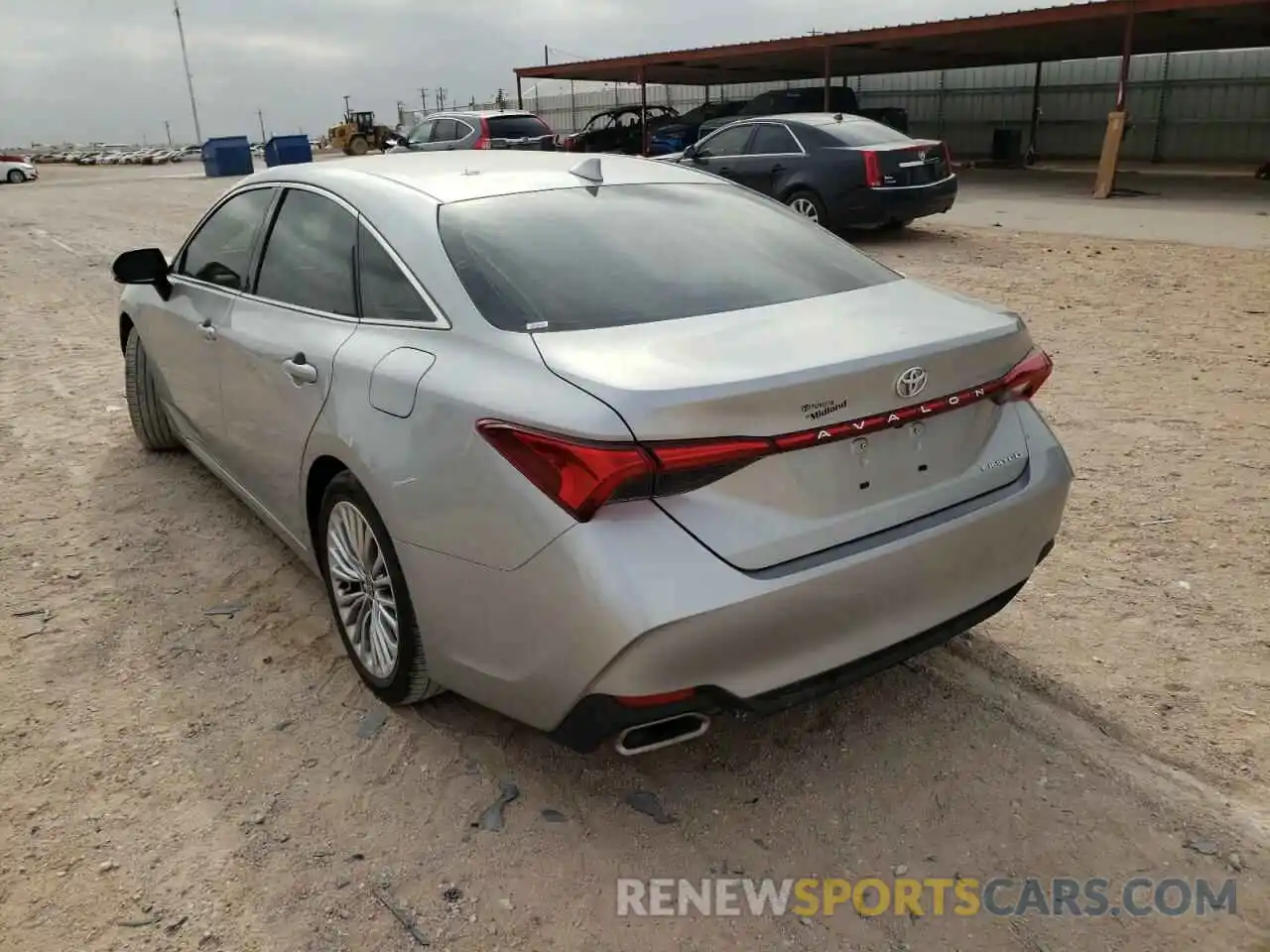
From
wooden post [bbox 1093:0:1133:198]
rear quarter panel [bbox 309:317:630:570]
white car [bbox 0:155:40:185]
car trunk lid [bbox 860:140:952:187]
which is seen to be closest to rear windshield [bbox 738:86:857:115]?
wooden post [bbox 1093:0:1133:198]

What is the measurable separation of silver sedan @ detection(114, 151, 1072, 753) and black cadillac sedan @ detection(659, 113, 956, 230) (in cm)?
864

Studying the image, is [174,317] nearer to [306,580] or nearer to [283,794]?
[306,580]

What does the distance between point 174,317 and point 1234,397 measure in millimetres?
5434

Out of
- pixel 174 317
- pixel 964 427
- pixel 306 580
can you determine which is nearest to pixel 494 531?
pixel 964 427

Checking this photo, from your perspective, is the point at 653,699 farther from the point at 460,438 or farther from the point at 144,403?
the point at 144,403

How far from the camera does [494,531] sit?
2336mm

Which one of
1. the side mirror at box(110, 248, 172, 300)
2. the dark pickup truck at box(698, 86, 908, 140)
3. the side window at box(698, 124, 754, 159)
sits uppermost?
the dark pickup truck at box(698, 86, 908, 140)

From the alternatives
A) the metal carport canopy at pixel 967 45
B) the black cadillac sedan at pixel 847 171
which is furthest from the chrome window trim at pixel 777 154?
the metal carport canopy at pixel 967 45

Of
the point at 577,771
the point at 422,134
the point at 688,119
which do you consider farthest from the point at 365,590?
the point at 688,119

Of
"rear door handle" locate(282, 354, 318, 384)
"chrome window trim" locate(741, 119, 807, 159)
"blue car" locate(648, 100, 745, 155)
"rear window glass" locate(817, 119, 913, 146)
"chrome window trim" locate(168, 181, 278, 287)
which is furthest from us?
"blue car" locate(648, 100, 745, 155)

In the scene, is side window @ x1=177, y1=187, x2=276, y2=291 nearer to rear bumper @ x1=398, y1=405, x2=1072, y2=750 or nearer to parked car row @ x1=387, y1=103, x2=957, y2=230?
rear bumper @ x1=398, y1=405, x2=1072, y2=750

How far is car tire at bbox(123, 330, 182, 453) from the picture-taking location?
509 centimetres

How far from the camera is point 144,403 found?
5180mm

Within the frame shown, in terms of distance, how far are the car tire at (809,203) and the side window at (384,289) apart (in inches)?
372
